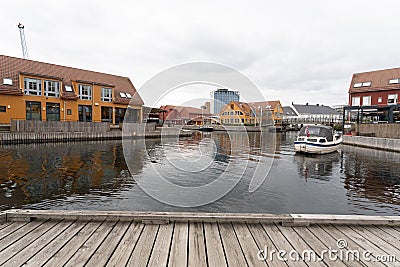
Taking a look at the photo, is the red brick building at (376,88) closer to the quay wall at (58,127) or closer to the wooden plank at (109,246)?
the quay wall at (58,127)

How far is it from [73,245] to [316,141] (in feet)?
56.8

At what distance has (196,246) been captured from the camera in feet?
8.91

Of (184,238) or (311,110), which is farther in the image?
(311,110)

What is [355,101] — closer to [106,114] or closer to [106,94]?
[106,94]

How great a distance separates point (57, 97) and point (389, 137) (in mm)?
32723

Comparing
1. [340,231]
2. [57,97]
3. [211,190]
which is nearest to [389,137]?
[211,190]

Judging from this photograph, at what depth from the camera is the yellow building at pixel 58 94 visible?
2328cm

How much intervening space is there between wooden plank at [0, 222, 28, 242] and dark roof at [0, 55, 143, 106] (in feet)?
82.8

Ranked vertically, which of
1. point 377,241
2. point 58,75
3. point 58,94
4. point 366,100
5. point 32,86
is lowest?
point 377,241

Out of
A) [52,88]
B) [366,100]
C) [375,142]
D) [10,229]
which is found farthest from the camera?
[366,100]

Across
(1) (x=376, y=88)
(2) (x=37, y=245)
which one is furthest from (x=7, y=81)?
(1) (x=376, y=88)

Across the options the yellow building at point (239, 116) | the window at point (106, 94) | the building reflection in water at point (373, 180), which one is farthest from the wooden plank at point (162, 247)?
the yellow building at point (239, 116)

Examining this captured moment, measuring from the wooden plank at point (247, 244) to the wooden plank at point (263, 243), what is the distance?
0.18 ft

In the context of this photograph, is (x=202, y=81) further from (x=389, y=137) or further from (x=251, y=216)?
(x=389, y=137)
